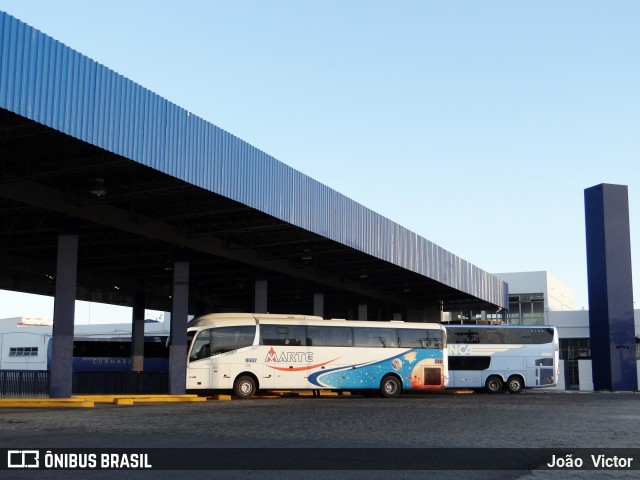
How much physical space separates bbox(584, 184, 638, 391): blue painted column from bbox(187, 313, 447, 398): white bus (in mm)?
16242

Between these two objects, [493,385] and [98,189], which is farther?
[493,385]

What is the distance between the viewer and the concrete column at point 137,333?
3844cm

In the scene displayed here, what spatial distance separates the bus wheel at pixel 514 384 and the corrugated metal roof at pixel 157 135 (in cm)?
986

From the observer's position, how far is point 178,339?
84.2 feet

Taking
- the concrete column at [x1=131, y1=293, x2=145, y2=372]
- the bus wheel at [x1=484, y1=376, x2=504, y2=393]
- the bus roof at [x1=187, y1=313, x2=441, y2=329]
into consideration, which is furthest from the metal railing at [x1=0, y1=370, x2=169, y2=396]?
the bus wheel at [x1=484, y1=376, x2=504, y2=393]

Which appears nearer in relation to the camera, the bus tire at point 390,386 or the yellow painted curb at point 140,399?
the yellow painted curb at point 140,399

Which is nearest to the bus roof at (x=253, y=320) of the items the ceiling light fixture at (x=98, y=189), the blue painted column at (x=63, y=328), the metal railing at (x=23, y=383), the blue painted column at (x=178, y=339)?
the blue painted column at (x=178, y=339)

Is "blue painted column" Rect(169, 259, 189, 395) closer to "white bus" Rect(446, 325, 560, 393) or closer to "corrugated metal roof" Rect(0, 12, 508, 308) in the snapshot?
"corrugated metal roof" Rect(0, 12, 508, 308)

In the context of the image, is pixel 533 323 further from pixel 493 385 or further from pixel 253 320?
pixel 253 320

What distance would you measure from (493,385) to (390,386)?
8.68m

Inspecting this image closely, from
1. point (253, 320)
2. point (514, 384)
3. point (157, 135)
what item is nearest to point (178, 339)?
point (253, 320)

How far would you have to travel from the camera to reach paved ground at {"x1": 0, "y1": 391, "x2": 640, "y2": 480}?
28.0 ft

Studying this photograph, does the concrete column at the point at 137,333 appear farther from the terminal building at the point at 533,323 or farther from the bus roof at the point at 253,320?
the bus roof at the point at 253,320

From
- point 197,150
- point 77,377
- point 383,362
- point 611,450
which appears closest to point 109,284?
point 77,377
